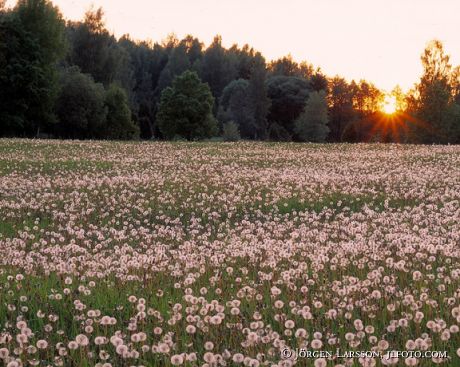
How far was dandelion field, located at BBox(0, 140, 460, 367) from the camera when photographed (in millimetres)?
5629

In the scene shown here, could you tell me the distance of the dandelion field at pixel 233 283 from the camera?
563 cm

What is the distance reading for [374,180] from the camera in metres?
19.7

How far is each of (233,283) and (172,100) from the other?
7003cm

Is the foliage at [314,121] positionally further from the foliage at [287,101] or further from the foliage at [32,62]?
the foliage at [32,62]

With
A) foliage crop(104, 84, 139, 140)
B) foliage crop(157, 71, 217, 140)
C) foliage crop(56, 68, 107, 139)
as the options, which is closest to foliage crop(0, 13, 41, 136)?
foliage crop(56, 68, 107, 139)

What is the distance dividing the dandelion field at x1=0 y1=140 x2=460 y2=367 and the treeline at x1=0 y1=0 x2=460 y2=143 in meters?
42.5

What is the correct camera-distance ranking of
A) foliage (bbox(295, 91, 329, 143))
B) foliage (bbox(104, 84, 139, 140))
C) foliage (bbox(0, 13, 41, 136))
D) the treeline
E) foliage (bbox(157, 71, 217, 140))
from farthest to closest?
foliage (bbox(295, 91, 329, 143))
foliage (bbox(157, 71, 217, 140))
foliage (bbox(104, 84, 139, 140))
the treeline
foliage (bbox(0, 13, 41, 136))

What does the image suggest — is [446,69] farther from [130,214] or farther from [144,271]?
[144,271]

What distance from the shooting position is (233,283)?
818 cm

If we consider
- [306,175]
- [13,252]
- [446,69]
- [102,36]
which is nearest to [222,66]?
[102,36]

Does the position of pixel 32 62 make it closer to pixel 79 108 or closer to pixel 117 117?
pixel 79 108

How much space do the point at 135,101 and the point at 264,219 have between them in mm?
103861

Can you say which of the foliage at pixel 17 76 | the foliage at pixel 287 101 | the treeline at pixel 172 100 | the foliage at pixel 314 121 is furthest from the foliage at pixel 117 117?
the foliage at pixel 287 101

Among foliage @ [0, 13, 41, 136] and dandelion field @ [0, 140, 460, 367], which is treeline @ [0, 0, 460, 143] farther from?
dandelion field @ [0, 140, 460, 367]
